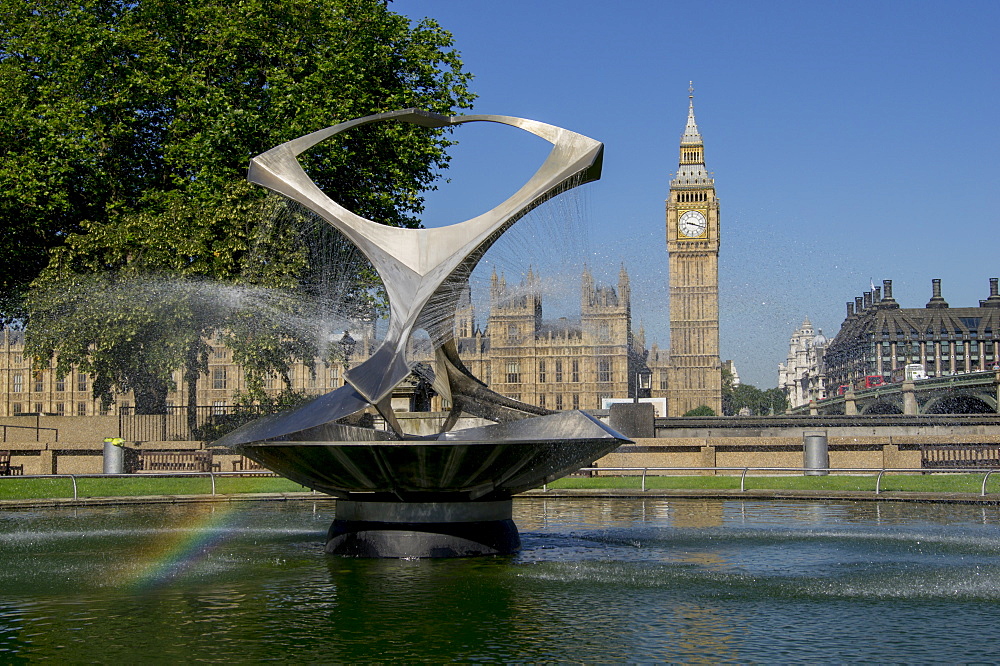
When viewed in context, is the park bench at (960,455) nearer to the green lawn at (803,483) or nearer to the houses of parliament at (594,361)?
the green lawn at (803,483)

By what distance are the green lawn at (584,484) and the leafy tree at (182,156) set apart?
4.39 meters

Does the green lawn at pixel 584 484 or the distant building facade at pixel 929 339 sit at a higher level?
the distant building facade at pixel 929 339

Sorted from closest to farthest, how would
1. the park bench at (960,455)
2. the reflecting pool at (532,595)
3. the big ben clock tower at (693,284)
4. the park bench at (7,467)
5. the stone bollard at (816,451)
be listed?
the reflecting pool at (532,595)
the park bench at (7,467)
the stone bollard at (816,451)
the park bench at (960,455)
the big ben clock tower at (693,284)

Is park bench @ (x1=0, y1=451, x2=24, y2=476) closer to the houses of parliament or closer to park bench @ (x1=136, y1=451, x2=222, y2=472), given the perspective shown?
park bench @ (x1=136, y1=451, x2=222, y2=472)

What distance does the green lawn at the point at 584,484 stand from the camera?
73.4 ft

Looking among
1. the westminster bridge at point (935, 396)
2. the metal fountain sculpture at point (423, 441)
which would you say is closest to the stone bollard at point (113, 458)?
the metal fountain sculpture at point (423, 441)

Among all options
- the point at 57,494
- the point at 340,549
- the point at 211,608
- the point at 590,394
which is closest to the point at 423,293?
the point at 340,549

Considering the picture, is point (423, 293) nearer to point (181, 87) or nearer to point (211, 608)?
point (211, 608)

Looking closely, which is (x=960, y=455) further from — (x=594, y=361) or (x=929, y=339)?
(x=929, y=339)

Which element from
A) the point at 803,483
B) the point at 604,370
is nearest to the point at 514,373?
the point at 604,370

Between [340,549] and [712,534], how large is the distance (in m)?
5.04

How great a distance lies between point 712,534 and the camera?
14.9 meters

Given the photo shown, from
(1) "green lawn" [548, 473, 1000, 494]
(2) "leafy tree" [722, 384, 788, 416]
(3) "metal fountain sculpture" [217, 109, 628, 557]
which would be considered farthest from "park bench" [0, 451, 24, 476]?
(2) "leafy tree" [722, 384, 788, 416]

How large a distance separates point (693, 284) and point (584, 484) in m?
135
